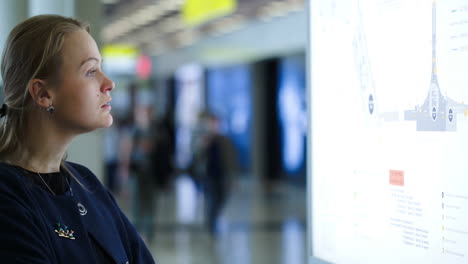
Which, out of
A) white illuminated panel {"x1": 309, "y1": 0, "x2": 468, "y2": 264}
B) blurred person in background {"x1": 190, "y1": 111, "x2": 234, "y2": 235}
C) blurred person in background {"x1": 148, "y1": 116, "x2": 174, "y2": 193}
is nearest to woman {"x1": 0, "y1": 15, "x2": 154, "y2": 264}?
white illuminated panel {"x1": 309, "y1": 0, "x2": 468, "y2": 264}

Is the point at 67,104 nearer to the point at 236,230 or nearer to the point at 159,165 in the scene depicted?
the point at 159,165

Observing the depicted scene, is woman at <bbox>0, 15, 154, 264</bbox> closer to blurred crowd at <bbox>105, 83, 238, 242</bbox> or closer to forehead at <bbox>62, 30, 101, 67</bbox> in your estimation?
forehead at <bbox>62, 30, 101, 67</bbox>

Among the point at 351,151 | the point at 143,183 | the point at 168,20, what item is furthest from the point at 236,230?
the point at 168,20

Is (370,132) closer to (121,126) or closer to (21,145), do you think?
(21,145)

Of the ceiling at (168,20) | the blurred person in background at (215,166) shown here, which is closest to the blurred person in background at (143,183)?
the blurred person in background at (215,166)

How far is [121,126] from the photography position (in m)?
10.8

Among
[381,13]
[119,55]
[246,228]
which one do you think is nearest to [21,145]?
[381,13]

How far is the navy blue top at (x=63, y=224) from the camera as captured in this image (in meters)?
1.39

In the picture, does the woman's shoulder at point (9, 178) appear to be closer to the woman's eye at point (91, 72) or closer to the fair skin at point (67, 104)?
the fair skin at point (67, 104)

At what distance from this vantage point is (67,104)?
5.41 ft

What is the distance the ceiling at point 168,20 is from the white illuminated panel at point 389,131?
437 inches

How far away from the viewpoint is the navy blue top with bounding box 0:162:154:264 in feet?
4.56

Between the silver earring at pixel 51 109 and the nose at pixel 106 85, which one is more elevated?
the nose at pixel 106 85

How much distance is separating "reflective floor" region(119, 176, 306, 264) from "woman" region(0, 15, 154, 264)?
5234 millimetres
